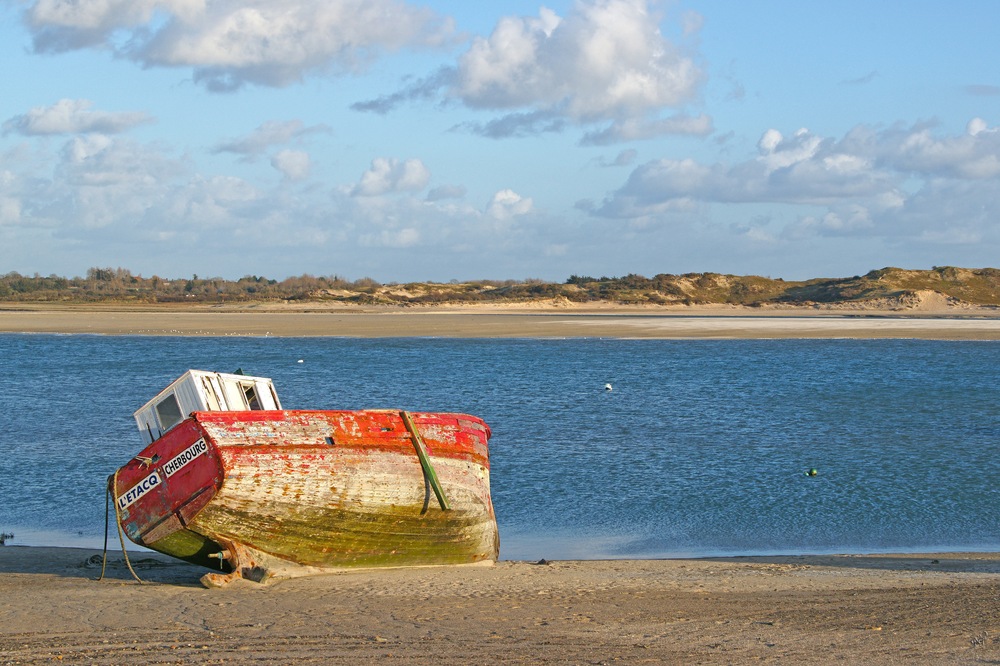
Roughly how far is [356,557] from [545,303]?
76186 millimetres

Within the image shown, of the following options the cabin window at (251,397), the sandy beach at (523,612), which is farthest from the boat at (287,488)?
the cabin window at (251,397)

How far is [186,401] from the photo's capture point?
1160 cm

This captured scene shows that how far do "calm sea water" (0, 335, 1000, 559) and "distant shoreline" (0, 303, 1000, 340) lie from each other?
9.80m

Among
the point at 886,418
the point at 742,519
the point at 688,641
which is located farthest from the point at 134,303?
the point at 688,641

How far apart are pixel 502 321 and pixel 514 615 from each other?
59108 mm

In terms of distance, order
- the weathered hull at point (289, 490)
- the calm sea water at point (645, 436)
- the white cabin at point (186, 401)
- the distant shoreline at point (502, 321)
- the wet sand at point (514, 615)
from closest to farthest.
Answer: the wet sand at point (514, 615) → the weathered hull at point (289, 490) → the white cabin at point (186, 401) → the calm sea water at point (645, 436) → the distant shoreline at point (502, 321)

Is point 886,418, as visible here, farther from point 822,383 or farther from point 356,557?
point 356,557

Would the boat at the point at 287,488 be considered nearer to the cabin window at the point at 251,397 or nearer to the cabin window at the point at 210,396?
the cabin window at the point at 210,396

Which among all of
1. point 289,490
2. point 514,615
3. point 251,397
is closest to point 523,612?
point 514,615

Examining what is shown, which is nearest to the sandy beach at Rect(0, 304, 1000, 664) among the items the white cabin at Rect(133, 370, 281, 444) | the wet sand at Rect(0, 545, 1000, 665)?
the wet sand at Rect(0, 545, 1000, 665)

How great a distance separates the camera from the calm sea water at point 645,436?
1477cm

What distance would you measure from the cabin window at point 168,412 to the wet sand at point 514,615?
1585 mm

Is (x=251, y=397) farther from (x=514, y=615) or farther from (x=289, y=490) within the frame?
(x=514, y=615)

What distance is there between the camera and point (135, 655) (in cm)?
775
